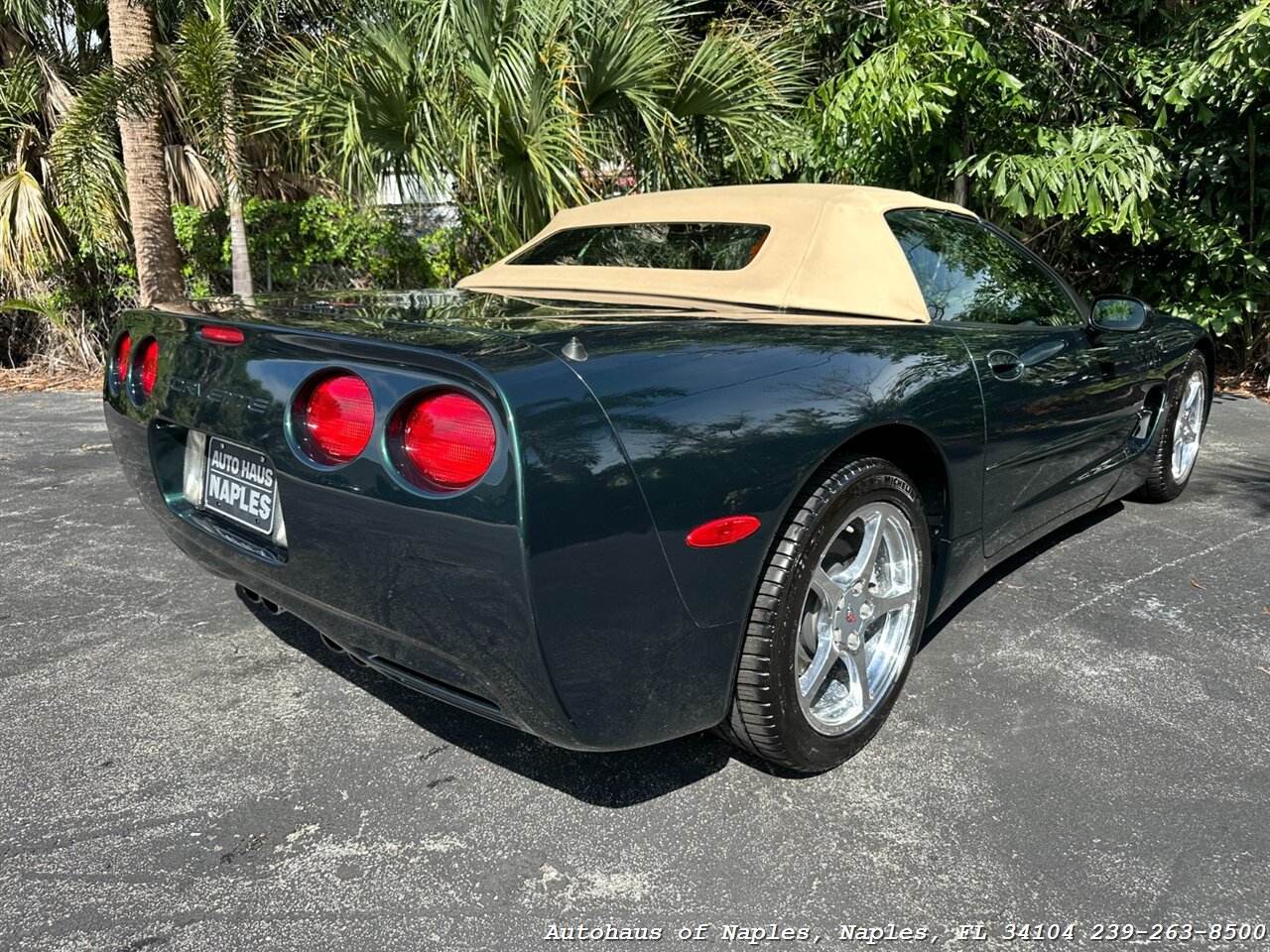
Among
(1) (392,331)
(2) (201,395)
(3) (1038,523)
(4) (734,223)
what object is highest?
(4) (734,223)

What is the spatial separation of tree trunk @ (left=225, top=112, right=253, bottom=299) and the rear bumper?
6.21 metres

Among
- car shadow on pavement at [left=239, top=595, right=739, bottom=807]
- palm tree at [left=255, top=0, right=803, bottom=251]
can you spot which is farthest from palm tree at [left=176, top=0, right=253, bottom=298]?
car shadow on pavement at [left=239, top=595, right=739, bottom=807]

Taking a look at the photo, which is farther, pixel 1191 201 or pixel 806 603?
pixel 1191 201

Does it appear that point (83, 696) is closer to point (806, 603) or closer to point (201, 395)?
point (201, 395)

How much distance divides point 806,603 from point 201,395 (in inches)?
57.3

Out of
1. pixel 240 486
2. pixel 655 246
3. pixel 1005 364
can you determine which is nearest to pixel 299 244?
pixel 655 246

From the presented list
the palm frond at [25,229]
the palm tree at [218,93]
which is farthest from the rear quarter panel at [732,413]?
the palm frond at [25,229]

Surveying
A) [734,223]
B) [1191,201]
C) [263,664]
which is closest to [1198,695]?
[734,223]

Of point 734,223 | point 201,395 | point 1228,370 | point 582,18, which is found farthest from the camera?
point 1228,370

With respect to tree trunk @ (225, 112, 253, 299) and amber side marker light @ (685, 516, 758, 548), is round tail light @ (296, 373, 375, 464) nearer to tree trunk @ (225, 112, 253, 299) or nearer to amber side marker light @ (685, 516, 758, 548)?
amber side marker light @ (685, 516, 758, 548)

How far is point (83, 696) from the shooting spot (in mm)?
2574

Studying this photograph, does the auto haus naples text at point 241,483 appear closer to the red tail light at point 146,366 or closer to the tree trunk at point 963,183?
the red tail light at point 146,366

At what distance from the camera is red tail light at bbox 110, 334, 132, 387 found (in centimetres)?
250

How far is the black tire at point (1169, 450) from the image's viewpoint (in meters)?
4.09
